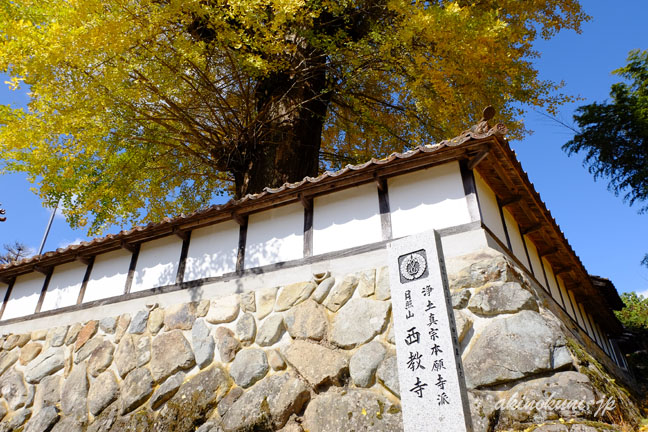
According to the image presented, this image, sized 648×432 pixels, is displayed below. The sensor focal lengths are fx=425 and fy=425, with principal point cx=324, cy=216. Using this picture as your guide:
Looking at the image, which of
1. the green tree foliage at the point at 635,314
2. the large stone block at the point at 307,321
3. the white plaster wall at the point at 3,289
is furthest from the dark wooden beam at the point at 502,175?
the green tree foliage at the point at 635,314

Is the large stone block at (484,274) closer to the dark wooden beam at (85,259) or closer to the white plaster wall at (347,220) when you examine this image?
the white plaster wall at (347,220)

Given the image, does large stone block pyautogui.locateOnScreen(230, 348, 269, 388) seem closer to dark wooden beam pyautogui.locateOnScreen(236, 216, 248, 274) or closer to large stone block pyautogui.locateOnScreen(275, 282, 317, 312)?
large stone block pyautogui.locateOnScreen(275, 282, 317, 312)

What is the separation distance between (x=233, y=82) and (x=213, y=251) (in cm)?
521

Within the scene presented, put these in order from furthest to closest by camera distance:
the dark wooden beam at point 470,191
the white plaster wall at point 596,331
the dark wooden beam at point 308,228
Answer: the white plaster wall at point 596,331 → the dark wooden beam at point 308,228 → the dark wooden beam at point 470,191

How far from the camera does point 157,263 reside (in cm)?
852

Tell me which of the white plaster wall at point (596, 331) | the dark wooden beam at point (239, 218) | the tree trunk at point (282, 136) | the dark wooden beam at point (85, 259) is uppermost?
the tree trunk at point (282, 136)

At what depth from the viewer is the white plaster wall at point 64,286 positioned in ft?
30.1

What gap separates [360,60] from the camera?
9.69 metres

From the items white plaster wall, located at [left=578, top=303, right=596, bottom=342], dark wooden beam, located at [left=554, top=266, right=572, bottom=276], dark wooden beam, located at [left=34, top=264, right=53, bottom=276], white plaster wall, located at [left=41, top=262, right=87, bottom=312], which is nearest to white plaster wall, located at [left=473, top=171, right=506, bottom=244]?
dark wooden beam, located at [left=554, top=266, right=572, bottom=276]

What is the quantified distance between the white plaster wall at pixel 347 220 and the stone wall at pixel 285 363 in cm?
59

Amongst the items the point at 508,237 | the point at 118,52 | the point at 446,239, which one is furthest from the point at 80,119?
the point at 508,237

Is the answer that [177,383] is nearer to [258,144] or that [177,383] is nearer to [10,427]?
[10,427]

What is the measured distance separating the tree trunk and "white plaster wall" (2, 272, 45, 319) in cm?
504

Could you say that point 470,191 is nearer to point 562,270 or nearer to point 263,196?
point 263,196
